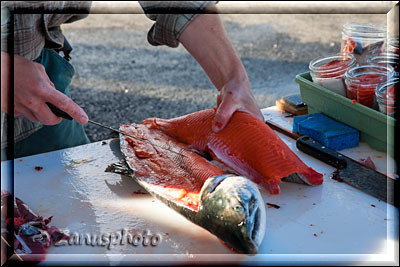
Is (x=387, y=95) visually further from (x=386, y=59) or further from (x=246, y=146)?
(x=246, y=146)

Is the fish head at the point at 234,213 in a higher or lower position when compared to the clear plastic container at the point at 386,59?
lower

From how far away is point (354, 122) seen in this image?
235 cm

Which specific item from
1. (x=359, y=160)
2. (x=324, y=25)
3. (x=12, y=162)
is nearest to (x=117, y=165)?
(x=12, y=162)

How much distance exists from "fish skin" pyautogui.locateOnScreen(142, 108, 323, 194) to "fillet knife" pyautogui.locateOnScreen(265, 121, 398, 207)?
0.13 metres

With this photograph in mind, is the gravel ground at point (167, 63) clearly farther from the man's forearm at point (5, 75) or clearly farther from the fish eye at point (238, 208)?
the fish eye at point (238, 208)

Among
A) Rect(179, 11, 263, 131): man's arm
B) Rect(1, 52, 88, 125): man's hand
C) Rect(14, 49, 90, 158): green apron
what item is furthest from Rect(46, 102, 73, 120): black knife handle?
Rect(179, 11, 263, 131): man's arm

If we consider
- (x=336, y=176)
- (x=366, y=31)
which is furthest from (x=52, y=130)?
(x=366, y=31)

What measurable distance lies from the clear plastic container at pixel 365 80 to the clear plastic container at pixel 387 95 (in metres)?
0.06

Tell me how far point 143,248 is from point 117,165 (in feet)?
1.61

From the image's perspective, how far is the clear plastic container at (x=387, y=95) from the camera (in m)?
2.15

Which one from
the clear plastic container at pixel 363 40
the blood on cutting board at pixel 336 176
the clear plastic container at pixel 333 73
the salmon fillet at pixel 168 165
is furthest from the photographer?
the clear plastic container at pixel 363 40

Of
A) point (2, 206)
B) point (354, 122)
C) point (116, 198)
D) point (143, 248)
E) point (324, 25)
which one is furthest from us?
point (324, 25)

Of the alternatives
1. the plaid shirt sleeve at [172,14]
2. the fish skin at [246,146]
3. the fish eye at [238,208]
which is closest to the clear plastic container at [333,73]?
the fish skin at [246,146]

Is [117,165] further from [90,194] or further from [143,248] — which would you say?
[143,248]
